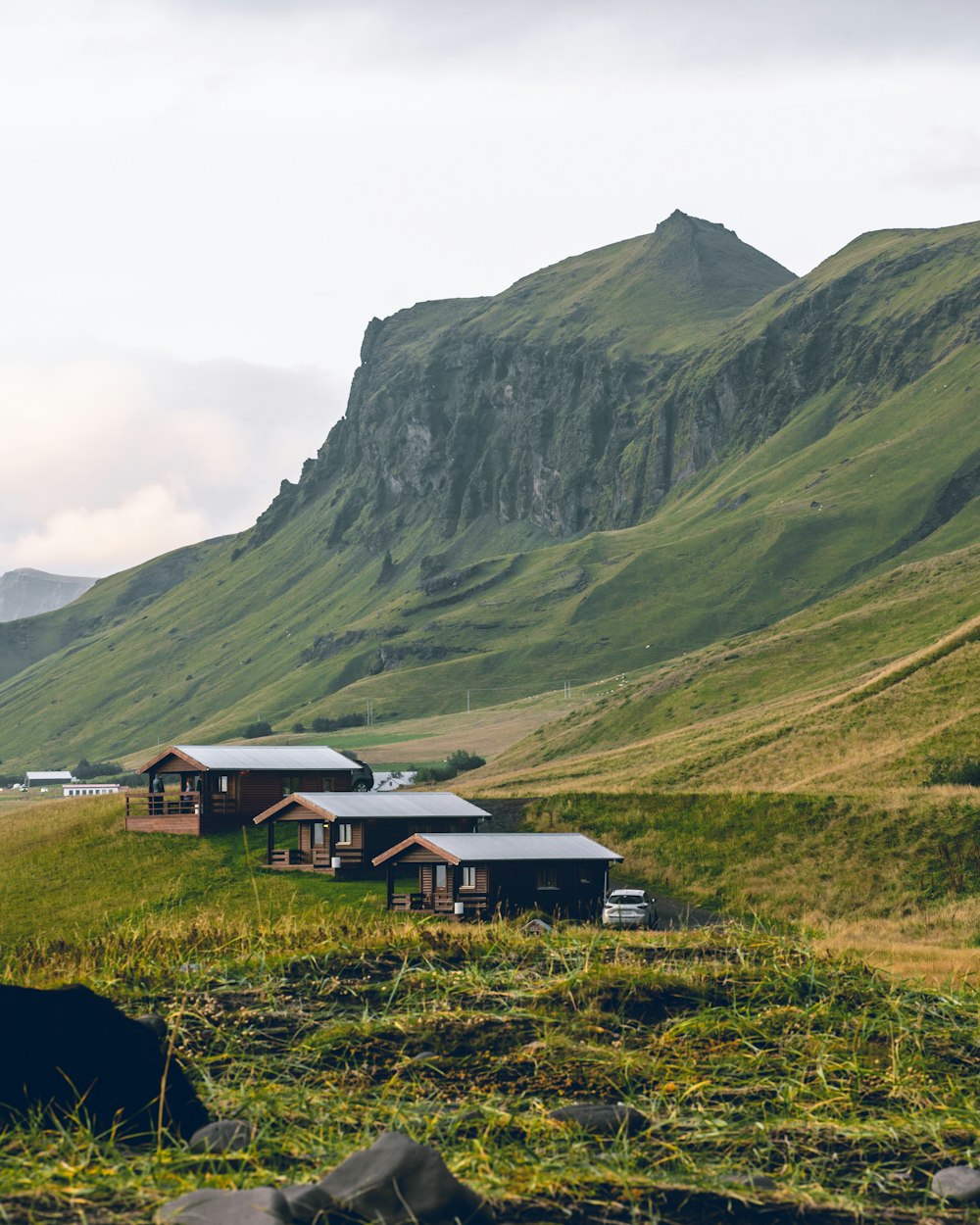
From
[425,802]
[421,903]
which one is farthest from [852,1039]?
[425,802]

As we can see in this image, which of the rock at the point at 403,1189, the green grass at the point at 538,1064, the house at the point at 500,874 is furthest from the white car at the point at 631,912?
the rock at the point at 403,1189

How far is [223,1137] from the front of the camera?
1127 centimetres

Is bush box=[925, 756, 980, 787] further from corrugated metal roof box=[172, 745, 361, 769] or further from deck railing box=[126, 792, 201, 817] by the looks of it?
deck railing box=[126, 792, 201, 817]

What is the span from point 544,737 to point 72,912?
116 meters

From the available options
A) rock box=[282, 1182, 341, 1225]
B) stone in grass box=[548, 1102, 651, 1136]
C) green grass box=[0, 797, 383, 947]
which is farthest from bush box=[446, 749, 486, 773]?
rock box=[282, 1182, 341, 1225]

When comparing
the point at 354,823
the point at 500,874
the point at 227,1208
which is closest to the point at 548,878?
the point at 500,874

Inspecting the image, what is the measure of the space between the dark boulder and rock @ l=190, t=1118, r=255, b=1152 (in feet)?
1.26

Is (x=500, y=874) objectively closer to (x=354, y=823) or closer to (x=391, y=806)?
(x=354, y=823)

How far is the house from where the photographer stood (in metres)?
59.3

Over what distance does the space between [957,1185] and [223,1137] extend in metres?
5.80

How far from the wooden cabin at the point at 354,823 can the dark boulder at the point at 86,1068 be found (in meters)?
55.8

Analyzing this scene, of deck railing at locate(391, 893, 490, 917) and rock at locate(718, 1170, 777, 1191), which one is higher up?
rock at locate(718, 1170, 777, 1191)

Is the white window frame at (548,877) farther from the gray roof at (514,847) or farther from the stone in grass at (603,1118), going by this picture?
the stone in grass at (603,1118)

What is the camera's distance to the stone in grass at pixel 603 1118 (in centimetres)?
1183
